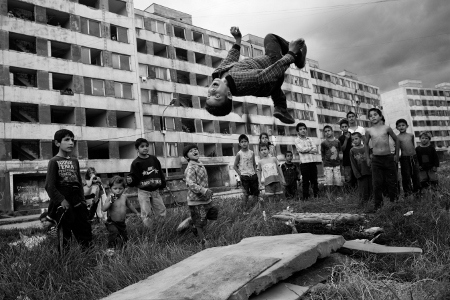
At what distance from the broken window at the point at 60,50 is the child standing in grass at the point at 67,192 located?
23543 millimetres

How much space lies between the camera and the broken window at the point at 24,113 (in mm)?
22516

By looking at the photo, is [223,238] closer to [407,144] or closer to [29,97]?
[407,144]

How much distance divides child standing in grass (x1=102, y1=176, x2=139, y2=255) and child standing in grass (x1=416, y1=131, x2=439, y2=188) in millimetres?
6408

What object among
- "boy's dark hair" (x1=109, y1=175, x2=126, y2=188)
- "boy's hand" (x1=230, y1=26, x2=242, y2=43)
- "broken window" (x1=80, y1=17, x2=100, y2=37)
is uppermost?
"broken window" (x1=80, y1=17, x2=100, y2=37)

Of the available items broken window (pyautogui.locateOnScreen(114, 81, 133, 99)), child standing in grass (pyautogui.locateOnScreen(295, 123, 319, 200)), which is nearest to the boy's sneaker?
child standing in grass (pyautogui.locateOnScreen(295, 123, 319, 200))

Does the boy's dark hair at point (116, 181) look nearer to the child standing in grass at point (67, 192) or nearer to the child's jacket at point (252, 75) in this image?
the child standing in grass at point (67, 192)

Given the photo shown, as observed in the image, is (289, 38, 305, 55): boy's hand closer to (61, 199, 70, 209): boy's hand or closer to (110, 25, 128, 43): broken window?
(61, 199, 70, 209): boy's hand

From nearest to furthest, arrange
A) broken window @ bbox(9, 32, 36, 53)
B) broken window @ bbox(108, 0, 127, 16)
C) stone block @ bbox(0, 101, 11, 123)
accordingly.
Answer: stone block @ bbox(0, 101, 11, 123)
broken window @ bbox(9, 32, 36, 53)
broken window @ bbox(108, 0, 127, 16)

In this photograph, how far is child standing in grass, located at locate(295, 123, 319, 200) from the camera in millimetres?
7348

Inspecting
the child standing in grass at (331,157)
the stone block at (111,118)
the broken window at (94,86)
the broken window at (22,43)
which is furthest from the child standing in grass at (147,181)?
the broken window at (22,43)

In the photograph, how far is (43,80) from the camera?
2312 cm

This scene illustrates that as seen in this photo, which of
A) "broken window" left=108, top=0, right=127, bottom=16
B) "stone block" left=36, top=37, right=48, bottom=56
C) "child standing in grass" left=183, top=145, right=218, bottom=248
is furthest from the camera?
"broken window" left=108, top=0, right=127, bottom=16

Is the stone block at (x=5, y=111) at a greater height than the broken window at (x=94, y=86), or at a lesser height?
lesser

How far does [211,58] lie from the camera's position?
36312 mm
